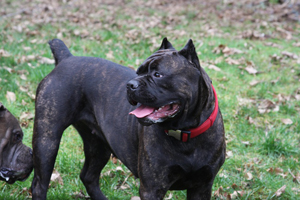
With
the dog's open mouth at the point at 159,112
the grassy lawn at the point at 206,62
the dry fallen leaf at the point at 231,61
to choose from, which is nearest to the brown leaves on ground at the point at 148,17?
the grassy lawn at the point at 206,62

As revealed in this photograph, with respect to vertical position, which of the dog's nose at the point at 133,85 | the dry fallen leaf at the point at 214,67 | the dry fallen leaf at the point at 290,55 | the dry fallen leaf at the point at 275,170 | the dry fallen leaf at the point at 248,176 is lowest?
the dry fallen leaf at the point at 290,55

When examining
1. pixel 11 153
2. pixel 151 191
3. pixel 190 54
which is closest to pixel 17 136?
pixel 11 153

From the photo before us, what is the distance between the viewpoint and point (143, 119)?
2.79 meters

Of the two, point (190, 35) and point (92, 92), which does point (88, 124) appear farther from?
point (190, 35)

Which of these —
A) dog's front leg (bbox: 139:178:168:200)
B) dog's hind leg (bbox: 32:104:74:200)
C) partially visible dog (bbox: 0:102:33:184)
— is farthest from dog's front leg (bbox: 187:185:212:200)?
partially visible dog (bbox: 0:102:33:184)

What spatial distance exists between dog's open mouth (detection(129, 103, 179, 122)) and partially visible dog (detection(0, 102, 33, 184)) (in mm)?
1558

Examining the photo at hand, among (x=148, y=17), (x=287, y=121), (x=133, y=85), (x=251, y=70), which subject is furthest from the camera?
(x=148, y=17)

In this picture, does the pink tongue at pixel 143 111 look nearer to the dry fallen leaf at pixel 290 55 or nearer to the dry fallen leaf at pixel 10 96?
the dry fallen leaf at pixel 10 96

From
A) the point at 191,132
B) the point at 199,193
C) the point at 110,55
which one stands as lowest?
the point at 110,55

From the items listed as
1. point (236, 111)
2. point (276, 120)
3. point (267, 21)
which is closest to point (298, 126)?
point (276, 120)

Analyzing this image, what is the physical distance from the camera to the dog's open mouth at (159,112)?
2.79m

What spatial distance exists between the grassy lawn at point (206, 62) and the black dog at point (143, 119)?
790 millimetres

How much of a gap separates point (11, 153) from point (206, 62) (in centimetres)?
435

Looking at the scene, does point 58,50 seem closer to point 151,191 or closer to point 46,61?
point 151,191
